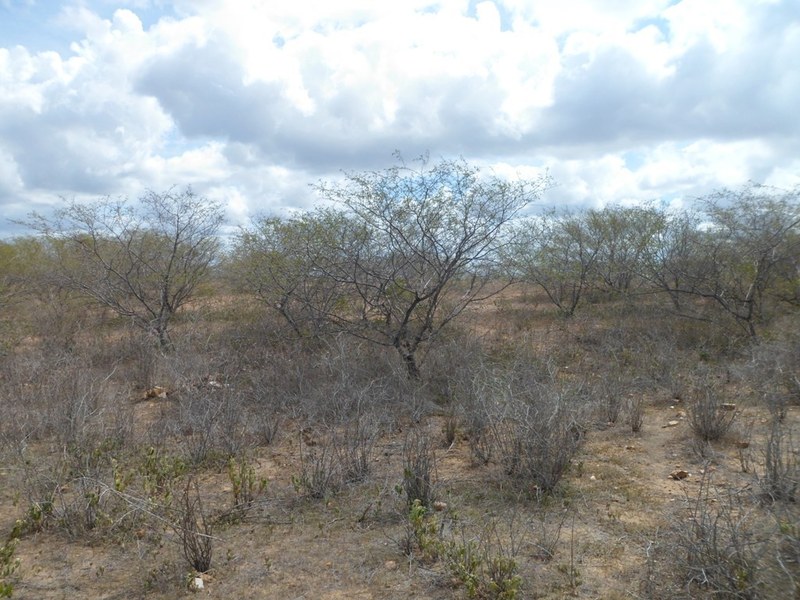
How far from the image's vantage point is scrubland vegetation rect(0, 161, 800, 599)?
3.80 meters

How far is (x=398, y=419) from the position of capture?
7.02 m

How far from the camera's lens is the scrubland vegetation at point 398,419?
3797 mm

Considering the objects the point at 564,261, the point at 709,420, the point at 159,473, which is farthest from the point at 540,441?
the point at 564,261

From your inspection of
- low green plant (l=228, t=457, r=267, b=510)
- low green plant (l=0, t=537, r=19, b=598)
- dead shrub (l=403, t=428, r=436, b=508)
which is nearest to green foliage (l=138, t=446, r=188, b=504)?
low green plant (l=228, t=457, r=267, b=510)

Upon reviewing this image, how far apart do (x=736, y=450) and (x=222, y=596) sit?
15.2 feet

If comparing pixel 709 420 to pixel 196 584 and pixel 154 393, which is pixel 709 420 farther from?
pixel 154 393

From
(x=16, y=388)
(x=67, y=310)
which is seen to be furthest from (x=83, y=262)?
(x=16, y=388)

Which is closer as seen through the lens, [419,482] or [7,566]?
[7,566]

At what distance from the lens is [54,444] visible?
5883 mm

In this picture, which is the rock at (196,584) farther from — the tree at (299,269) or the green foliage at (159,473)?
the tree at (299,269)

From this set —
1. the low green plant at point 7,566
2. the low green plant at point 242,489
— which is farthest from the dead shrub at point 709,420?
the low green plant at point 7,566

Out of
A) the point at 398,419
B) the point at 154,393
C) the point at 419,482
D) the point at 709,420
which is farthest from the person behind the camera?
the point at 154,393

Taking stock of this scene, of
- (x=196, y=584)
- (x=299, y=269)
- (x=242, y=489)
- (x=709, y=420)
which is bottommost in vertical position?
(x=196, y=584)

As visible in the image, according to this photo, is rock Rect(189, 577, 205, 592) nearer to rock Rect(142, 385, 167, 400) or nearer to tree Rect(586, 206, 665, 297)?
rock Rect(142, 385, 167, 400)
